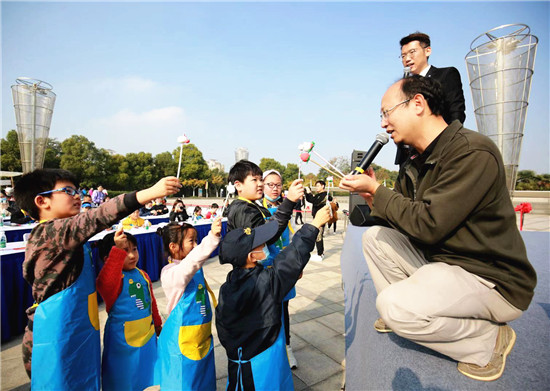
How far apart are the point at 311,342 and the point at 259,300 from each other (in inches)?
83.0

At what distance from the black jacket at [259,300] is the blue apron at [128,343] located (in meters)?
0.92

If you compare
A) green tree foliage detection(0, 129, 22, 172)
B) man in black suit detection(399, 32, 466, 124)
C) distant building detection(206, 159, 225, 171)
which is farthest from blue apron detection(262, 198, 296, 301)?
distant building detection(206, 159, 225, 171)

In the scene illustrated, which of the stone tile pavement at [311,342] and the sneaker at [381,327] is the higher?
the sneaker at [381,327]

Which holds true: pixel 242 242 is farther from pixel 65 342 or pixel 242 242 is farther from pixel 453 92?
pixel 453 92

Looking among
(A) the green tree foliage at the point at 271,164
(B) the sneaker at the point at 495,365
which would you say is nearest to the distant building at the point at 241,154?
(B) the sneaker at the point at 495,365

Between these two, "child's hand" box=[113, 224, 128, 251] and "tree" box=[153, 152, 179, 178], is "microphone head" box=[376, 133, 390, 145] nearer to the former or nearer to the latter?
"child's hand" box=[113, 224, 128, 251]

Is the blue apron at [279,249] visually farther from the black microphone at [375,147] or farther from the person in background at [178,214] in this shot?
the person in background at [178,214]

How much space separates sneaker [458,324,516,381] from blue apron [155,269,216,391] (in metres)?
1.73

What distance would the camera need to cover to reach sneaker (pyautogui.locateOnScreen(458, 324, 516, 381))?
1301 mm

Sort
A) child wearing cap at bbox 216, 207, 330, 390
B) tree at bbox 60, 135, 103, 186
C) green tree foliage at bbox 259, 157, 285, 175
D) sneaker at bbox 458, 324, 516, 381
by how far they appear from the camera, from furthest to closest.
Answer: green tree foliage at bbox 259, 157, 285, 175 → tree at bbox 60, 135, 103, 186 → child wearing cap at bbox 216, 207, 330, 390 → sneaker at bbox 458, 324, 516, 381

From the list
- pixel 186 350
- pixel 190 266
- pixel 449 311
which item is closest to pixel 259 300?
pixel 190 266

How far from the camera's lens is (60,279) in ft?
5.90

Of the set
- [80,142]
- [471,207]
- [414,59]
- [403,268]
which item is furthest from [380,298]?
[80,142]

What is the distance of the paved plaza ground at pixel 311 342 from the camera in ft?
8.89
